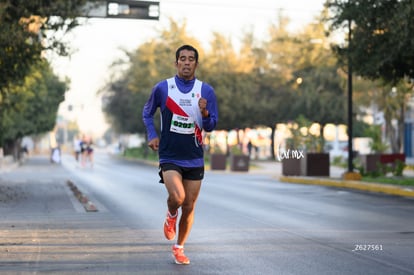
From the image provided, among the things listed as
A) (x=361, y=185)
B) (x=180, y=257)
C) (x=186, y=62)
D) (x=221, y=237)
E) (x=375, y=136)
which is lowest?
(x=361, y=185)

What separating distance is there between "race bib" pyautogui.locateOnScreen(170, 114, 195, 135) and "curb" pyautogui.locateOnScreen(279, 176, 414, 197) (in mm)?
13831

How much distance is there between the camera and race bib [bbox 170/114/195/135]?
27.5ft

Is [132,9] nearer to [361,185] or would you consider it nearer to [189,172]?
[361,185]

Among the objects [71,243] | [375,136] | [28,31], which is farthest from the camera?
[375,136]

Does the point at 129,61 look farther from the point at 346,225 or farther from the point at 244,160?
the point at 346,225

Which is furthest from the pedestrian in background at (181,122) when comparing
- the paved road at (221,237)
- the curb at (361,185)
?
the curb at (361,185)

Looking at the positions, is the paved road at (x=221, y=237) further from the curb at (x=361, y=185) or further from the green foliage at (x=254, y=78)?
the green foliage at (x=254, y=78)

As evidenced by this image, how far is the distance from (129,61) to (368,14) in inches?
2031

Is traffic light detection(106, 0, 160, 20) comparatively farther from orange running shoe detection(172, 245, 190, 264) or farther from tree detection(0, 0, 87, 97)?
orange running shoe detection(172, 245, 190, 264)

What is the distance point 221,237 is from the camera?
11.3 meters

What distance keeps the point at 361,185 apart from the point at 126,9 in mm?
8530

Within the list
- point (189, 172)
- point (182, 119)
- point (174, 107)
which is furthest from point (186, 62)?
point (189, 172)

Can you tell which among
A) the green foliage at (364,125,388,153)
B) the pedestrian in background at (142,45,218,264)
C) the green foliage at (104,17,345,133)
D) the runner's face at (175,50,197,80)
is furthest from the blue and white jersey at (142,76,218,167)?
the green foliage at (104,17,345,133)

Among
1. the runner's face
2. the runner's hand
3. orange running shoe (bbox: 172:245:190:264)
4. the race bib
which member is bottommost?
orange running shoe (bbox: 172:245:190:264)
